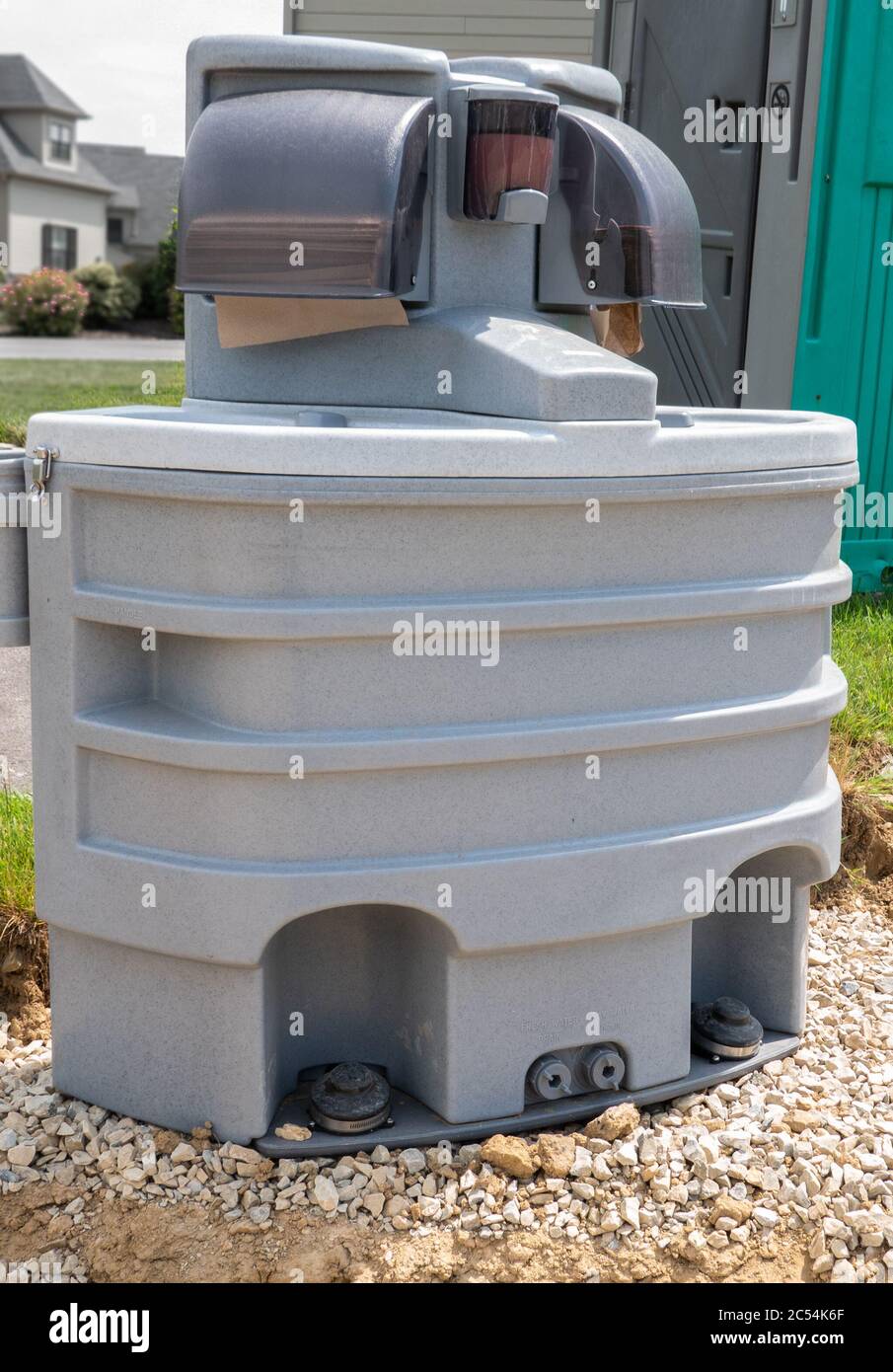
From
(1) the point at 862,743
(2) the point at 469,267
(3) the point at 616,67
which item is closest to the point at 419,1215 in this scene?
(2) the point at 469,267

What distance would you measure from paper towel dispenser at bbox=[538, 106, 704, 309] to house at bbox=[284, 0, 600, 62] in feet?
25.6

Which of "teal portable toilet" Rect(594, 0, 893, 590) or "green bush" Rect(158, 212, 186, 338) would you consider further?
"green bush" Rect(158, 212, 186, 338)

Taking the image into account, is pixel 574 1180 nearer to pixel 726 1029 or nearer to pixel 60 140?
pixel 726 1029

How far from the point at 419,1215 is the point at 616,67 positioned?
5654 millimetres

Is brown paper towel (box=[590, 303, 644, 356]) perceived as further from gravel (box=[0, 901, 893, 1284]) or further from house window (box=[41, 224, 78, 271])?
house window (box=[41, 224, 78, 271])

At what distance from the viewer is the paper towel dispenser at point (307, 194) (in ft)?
7.91

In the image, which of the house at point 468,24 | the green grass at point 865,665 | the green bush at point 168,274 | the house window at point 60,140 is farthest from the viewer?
the house window at point 60,140

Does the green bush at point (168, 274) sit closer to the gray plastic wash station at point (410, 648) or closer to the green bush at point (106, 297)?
the green bush at point (106, 297)

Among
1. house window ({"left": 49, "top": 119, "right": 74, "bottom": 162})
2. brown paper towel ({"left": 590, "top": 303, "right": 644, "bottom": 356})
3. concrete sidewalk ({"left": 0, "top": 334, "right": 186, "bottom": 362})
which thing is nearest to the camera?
brown paper towel ({"left": 590, "top": 303, "right": 644, "bottom": 356})

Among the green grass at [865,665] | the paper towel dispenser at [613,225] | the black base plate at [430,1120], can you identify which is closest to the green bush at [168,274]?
the green grass at [865,665]

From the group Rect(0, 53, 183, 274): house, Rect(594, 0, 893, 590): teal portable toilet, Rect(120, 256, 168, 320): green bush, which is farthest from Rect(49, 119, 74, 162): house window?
Rect(594, 0, 893, 590): teal portable toilet

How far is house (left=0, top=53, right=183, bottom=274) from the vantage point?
4209cm

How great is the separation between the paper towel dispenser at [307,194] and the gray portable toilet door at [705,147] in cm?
371

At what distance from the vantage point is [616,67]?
655cm
